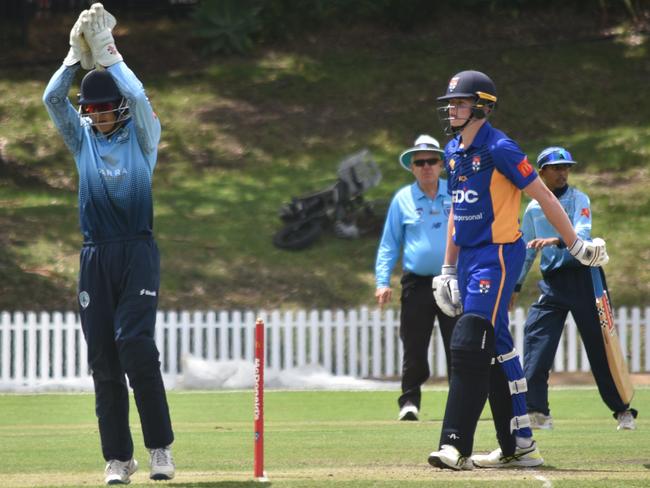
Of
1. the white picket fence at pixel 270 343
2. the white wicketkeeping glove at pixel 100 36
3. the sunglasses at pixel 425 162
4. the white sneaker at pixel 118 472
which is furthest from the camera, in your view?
the white picket fence at pixel 270 343

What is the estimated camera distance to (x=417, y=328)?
13.0 metres

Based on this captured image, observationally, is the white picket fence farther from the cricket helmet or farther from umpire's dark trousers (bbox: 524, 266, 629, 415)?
the cricket helmet

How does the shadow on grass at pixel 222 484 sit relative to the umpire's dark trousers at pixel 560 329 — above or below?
below

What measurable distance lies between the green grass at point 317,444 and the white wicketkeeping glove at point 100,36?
2.32 m

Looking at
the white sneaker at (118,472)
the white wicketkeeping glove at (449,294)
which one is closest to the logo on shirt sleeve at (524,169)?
the white wicketkeeping glove at (449,294)

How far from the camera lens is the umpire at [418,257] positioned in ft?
42.2

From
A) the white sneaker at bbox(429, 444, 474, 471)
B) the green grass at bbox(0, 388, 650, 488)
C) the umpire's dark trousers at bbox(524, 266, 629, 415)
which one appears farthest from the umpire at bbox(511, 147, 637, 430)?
the white sneaker at bbox(429, 444, 474, 471)

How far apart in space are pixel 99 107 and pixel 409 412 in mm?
5592

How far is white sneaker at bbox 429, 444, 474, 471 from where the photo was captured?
8125mm

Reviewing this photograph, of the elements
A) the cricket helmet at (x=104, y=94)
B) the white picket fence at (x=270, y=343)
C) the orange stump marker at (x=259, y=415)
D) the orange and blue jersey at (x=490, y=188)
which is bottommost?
the white picket fence at (x=270, y=343)

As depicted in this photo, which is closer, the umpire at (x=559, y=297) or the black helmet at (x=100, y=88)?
the black helmet at (x=100, y=88)

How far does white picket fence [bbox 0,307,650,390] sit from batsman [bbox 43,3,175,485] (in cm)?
1209

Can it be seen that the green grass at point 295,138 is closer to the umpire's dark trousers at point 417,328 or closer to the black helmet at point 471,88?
the umpire's dark trousers at point 417,328

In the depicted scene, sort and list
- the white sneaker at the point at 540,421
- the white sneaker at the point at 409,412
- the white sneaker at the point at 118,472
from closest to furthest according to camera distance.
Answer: the white sneaker at the point at 118,472 < the white sneaker at the point at 540,421 < the white sneaker at the point at 409,412
